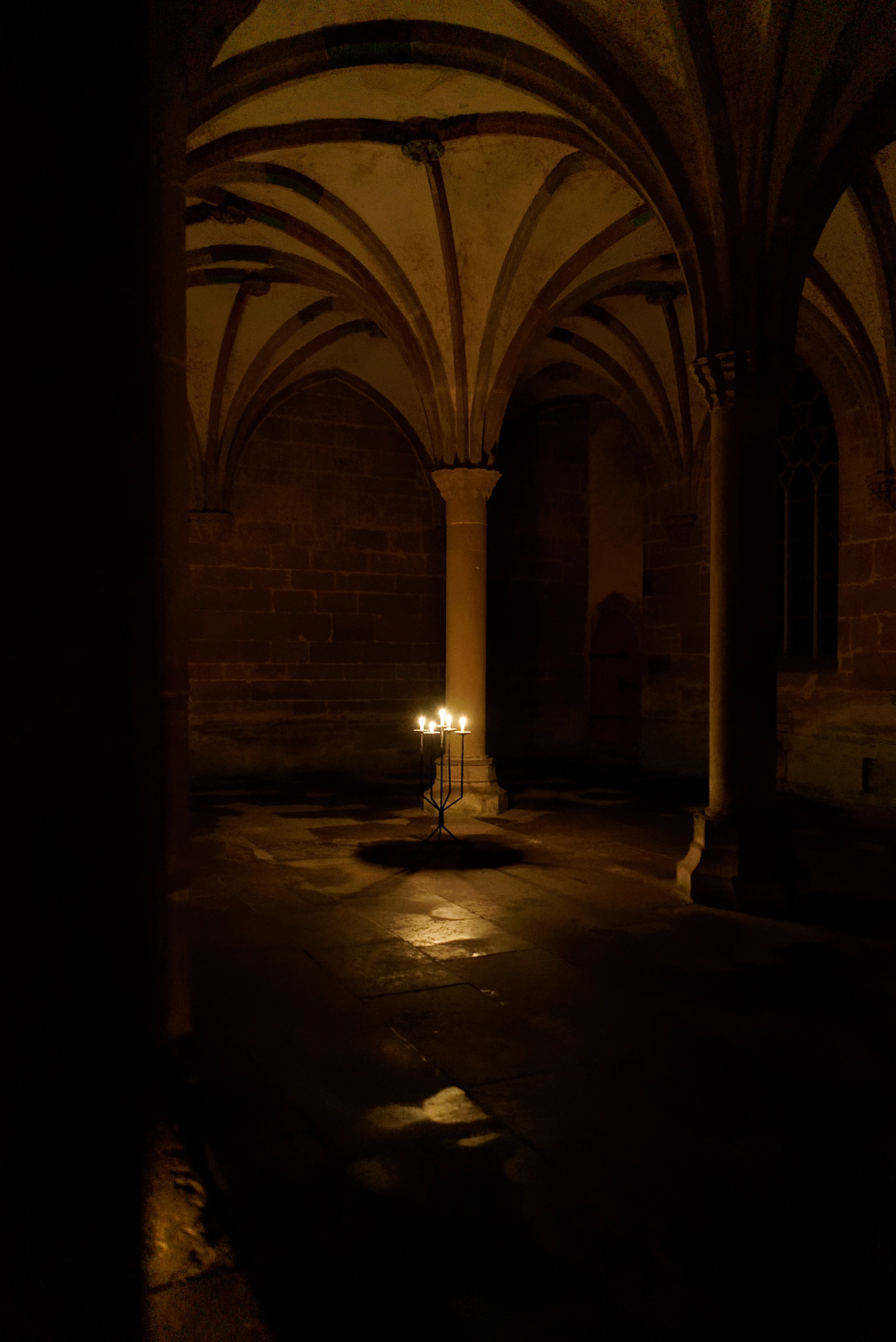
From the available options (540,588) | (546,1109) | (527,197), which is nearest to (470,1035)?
(546,1109)

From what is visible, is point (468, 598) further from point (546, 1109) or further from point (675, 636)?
point (546, 1109)

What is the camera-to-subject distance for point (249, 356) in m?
11.5

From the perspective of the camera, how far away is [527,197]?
25.7 ft

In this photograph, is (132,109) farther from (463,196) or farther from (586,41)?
(463,196)

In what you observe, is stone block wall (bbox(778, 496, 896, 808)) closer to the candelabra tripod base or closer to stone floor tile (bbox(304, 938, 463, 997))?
the candelabra tripod base

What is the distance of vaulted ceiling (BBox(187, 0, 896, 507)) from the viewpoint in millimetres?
5434

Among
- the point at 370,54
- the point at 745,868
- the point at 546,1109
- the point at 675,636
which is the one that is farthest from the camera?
the point at 675,636

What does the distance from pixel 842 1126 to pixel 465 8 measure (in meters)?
6.19

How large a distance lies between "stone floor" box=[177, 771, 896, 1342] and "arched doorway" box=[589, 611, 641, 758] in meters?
8.04

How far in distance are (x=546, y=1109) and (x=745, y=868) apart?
118 inches

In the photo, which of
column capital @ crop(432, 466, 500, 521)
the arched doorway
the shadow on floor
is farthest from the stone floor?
the arched doorway

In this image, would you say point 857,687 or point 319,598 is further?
point 319,598

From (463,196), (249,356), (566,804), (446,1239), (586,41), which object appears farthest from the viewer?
(249,356)

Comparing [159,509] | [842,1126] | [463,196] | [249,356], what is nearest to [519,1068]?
[842,1126]
